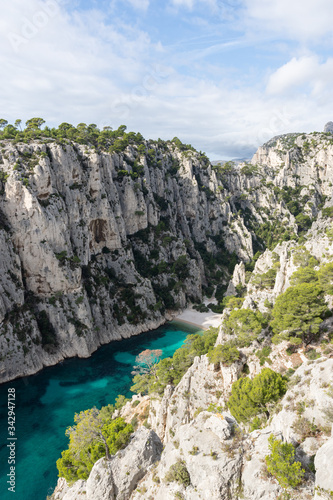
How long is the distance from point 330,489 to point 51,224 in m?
50.1

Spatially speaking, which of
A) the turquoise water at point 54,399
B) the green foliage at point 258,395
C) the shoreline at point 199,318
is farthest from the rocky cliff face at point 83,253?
the green foliage at point 258,395

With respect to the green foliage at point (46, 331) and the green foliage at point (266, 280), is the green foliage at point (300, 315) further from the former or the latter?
the green foliage at point (46, 331)

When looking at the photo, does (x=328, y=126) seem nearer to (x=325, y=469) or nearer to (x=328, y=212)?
(x=328, y=212)

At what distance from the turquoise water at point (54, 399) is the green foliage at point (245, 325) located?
19596 millimetres

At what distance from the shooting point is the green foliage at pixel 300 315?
24.2m

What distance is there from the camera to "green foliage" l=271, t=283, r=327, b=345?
2419cm

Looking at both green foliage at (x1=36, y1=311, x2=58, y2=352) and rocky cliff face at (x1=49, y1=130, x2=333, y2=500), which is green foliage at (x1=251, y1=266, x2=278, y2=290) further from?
green foliage at (x1=36, y1=311, x2=58, y2=352)

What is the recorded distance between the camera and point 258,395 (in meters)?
18.4

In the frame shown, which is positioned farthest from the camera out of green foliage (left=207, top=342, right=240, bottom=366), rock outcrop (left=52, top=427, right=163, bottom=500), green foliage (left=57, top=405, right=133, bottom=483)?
green foliage (left=207, top=342, right=240, bottom=366)

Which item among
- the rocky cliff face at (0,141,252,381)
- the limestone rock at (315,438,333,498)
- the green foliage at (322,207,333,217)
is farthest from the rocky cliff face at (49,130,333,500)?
the rocky cliff face at (0,141,252,381)

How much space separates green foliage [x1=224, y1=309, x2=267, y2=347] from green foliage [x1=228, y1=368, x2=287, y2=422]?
8.00m

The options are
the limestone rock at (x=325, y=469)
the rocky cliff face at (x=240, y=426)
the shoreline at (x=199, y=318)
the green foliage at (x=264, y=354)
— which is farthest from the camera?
the shoreline at (x=199, y=318)

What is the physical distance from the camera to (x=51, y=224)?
165 ft

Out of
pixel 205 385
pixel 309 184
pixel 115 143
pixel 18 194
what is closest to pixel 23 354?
pixel 18 194
